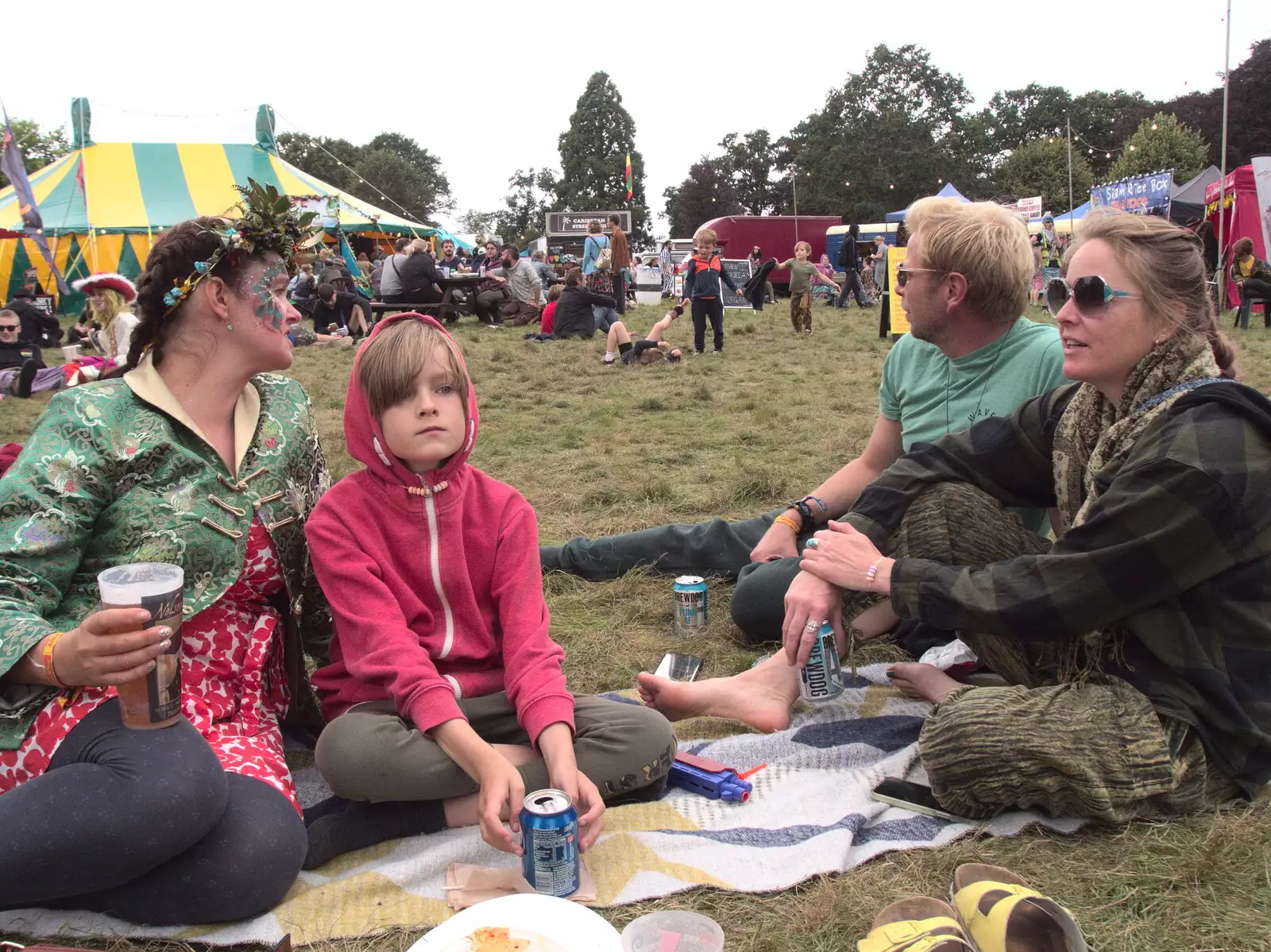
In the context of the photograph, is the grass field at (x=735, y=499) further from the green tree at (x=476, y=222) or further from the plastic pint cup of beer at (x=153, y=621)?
the green tree at (x=476, y=222)

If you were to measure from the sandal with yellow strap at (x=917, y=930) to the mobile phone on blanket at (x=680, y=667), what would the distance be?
1.63 metres

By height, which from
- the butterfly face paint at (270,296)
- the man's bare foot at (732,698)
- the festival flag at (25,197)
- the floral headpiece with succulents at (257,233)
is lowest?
the man's bare foot at (732,698)

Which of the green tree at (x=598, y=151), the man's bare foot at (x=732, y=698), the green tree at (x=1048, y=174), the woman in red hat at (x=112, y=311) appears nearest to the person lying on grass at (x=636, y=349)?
the woman in red hat at (x=112, y=311)

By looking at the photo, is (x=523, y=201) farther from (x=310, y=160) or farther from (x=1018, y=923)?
(x=1018, y=923)

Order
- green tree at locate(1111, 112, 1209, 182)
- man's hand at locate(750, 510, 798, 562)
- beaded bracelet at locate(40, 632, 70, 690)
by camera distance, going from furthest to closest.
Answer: green tree at locate(1111, 112, 1209, 182) < man's hand at locate(750, 510, 798, 562) < beaded bracelet at locate(40, 632, 70, 690)

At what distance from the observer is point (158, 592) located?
1794 millimetres

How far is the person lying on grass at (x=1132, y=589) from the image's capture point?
206 cm

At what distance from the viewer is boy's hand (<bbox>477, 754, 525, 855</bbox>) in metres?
2.03

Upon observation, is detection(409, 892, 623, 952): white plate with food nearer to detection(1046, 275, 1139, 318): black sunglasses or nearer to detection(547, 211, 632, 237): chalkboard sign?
detection(1046, 275, 1139, 318): black sunglasses

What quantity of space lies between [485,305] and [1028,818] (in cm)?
1677

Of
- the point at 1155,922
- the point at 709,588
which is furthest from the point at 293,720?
the point at 1155,922

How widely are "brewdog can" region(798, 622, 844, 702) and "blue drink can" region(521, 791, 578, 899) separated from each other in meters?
1.10

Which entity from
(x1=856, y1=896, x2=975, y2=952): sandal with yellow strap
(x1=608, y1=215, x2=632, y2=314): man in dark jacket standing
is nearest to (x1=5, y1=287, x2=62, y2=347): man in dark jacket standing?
(x1=608, y1=215, x2=632, y2=314): man in dark jacket standing

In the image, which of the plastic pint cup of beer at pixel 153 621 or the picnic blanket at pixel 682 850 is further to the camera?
the picnic blanket at pixel 682 850
